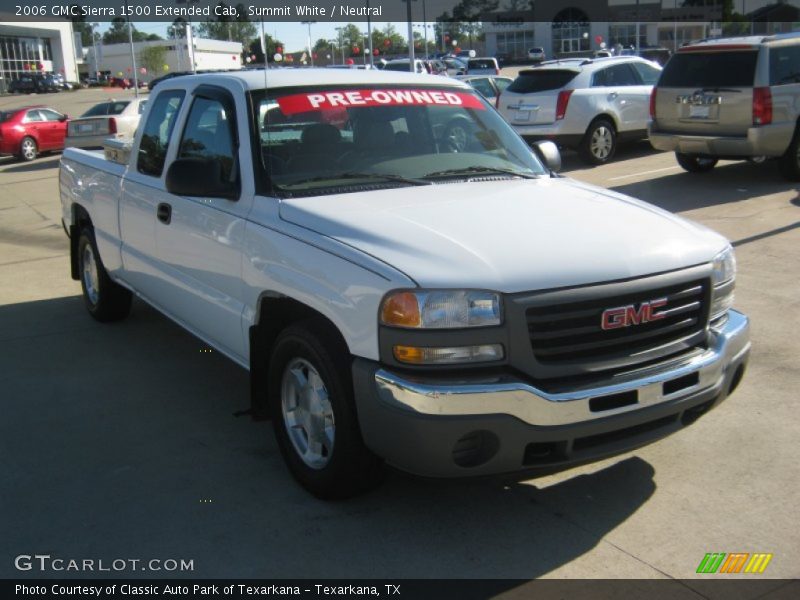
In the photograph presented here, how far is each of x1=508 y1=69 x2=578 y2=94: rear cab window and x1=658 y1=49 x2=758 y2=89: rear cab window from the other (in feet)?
8.71

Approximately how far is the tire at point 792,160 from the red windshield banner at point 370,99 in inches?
313

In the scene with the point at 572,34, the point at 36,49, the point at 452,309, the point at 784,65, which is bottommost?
the point at 452,309

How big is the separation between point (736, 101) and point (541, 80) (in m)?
4.41

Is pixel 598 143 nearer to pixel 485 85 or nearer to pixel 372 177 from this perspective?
pixel 485 85

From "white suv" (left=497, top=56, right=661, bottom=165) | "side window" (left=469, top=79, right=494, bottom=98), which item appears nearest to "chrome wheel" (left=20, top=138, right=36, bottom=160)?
"side window" (left=469, top=79, right=494, bottom=98)

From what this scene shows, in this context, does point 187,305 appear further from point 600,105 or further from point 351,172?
point 600,105

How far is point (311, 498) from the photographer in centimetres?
398

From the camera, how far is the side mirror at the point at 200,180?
169 inches

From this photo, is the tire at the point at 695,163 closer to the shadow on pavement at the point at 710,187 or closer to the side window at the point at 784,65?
the shadow on pavement at the point at 710,187

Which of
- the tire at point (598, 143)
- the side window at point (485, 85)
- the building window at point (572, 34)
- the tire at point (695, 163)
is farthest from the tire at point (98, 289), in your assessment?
the building window at point (572, 34)

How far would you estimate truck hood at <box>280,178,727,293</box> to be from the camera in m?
3.35

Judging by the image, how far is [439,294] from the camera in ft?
10.7

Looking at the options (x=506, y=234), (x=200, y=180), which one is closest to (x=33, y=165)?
(x=200, y=180)

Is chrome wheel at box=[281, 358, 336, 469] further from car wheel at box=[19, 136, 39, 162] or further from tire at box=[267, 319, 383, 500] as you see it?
car wheel at box=[19, 136, 39, 162]
